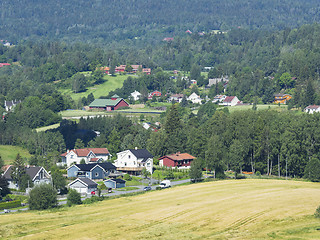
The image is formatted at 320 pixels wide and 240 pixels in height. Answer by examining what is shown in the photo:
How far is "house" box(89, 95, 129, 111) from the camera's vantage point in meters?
162

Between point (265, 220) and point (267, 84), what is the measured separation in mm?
115603

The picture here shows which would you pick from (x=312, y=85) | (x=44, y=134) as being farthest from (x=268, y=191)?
A: (x=312, y=85)

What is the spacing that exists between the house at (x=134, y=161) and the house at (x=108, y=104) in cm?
6591

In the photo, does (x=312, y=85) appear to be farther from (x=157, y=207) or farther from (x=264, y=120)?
(x=157, y=207)

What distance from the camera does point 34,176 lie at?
8062 centimetres

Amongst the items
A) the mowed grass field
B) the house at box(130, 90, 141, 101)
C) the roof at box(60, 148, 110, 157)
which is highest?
the house at box(130, 90, 141, 101)

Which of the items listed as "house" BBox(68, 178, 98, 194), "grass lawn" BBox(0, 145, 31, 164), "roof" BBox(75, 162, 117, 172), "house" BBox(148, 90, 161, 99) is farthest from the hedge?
"house" BBox(148, 90, 161, 99)

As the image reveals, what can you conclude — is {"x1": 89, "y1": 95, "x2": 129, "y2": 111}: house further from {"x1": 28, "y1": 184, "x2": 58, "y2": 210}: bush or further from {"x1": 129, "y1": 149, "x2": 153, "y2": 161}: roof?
{"x1": 28, "y1": 184, "x2": 58, "y2": 210}: bush

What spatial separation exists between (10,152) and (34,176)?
27.0 meters

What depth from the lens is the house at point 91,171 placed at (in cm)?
8775

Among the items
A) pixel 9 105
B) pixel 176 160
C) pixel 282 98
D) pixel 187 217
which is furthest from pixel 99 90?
pixel 187 217

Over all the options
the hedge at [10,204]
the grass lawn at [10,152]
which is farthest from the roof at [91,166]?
the hedge at [10,204]

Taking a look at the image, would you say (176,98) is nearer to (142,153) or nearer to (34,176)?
(142,153)

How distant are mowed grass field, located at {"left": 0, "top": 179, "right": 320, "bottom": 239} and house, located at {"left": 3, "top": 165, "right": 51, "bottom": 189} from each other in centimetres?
1625
